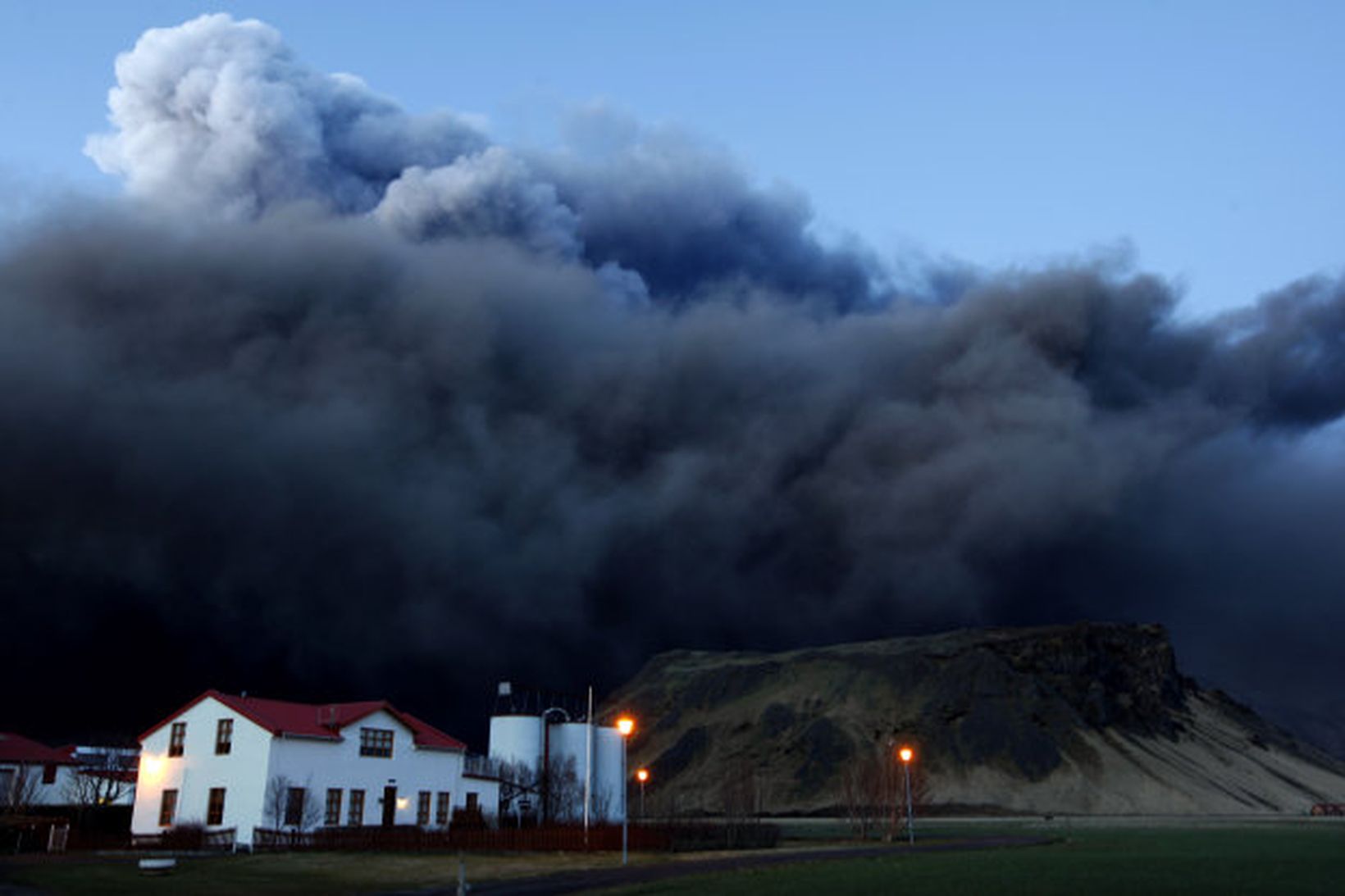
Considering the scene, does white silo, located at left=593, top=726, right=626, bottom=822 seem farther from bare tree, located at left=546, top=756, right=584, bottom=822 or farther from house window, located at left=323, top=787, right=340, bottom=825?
house window, located at left=323, top=787, right=340, bottom=825

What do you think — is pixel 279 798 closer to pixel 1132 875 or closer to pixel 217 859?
pixel 217 859

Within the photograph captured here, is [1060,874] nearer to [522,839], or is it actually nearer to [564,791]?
[522,839]

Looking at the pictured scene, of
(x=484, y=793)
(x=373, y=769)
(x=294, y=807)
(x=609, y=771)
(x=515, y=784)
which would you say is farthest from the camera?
(x=609, y=771)

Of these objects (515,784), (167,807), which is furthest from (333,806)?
(515,784)

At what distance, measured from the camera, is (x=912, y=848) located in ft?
167

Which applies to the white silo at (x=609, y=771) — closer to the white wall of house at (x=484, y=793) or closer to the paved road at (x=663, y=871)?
the white wall of house at (x=484, y=793)

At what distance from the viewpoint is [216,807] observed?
59125 mm

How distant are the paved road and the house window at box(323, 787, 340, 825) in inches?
1004

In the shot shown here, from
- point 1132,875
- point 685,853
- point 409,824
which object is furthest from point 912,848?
point 409,824

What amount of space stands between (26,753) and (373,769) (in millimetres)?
35229

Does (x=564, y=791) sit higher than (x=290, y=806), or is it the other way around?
(x=564, y=791)

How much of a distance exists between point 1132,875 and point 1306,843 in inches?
1197

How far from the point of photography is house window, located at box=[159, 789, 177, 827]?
6050 centimetres

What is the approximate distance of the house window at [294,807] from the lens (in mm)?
A: 56875
